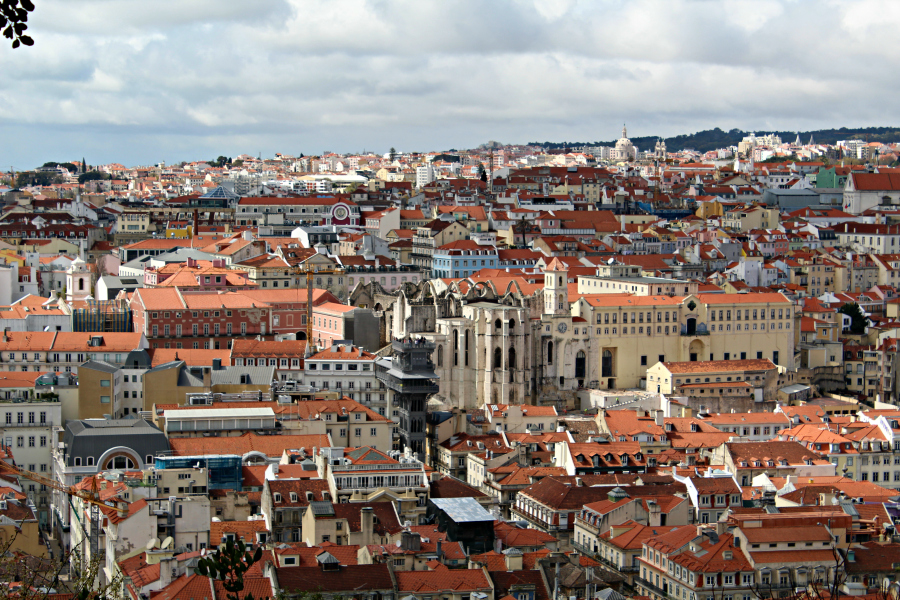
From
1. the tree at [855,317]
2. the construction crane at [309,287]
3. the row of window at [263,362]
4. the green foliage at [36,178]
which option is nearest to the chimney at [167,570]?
the row of window at [263,362]

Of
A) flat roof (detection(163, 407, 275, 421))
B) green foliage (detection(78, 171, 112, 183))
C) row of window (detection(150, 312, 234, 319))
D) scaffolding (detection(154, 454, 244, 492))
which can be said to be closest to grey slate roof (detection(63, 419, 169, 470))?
flat roof (detection(163, 407, 275, 421))

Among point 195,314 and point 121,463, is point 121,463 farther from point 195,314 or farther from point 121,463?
point 195,314

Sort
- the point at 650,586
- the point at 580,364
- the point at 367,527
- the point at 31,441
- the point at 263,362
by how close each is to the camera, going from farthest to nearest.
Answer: the point at 580,364, the point at 263,362, the point at 31,441, the point at 650,586, the point at 367,527

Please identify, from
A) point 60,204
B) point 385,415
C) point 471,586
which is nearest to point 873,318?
point 385,415

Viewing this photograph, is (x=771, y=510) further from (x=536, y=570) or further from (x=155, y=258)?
(x=155, y=258)

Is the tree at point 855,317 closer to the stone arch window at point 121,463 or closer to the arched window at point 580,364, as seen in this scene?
the arched window at point 580,364

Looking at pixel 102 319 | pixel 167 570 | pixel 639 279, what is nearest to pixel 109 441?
pixel 167 570
